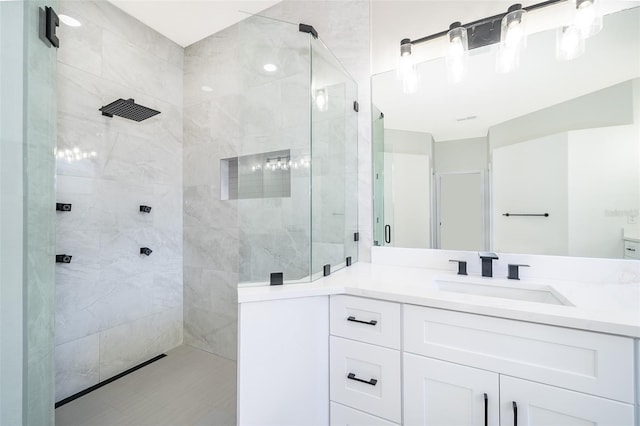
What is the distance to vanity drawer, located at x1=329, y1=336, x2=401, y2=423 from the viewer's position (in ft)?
3.50

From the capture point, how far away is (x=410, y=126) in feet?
5.46

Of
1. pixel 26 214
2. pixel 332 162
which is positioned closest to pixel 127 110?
pixel 26 214

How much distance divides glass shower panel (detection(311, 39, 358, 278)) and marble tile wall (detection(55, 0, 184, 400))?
68.2 inches

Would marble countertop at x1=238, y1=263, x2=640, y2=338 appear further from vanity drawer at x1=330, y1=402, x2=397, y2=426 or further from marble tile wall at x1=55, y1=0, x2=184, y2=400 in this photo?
marble tile wall at x1=55, y1=0, x2=184, y2=400

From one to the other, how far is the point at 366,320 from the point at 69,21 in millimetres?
2727

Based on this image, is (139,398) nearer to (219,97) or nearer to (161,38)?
(219,97)

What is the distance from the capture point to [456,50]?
1480 millimetres

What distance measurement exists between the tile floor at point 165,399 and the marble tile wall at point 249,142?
11.5 inches

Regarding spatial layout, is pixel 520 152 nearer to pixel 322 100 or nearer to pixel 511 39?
pixel 511 39

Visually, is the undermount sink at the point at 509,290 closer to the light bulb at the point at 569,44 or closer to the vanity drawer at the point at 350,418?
the vanity drawer at the point at 350,418

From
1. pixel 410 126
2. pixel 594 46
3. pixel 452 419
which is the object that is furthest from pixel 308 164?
pixel 594 46

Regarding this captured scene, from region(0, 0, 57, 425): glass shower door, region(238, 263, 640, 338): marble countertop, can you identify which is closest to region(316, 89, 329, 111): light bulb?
region(238, 263, 640, 338): marble countertop

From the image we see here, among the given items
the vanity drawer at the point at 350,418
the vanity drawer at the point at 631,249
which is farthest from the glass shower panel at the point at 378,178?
the vanity drawer at the point at 631,249

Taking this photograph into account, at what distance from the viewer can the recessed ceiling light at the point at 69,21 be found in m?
1.80
